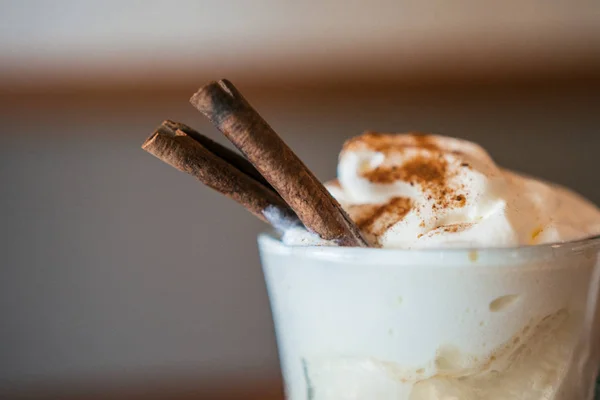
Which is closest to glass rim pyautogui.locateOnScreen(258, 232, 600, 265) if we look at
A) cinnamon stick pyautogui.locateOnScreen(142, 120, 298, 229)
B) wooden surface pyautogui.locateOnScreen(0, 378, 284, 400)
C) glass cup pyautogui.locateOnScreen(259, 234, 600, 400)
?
glass cup pyautogui.locateOnScreen(259, 234, 600, 400)

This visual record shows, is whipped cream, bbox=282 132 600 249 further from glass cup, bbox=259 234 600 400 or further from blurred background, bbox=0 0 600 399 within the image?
blurred background, bbox=0 0 600 399

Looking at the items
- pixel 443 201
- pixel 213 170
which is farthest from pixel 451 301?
pixel 213 170

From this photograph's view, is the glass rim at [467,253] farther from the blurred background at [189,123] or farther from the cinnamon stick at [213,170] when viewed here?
the blurred background at [189,123]

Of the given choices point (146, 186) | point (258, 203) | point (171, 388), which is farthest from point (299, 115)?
point (258, 203)

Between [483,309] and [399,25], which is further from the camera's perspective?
[399,25]

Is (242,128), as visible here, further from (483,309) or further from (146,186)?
(146,186)
